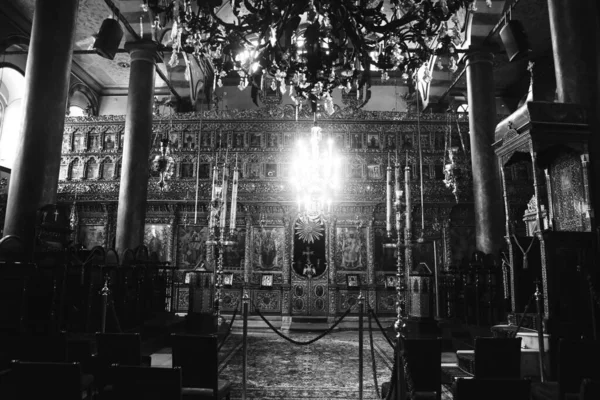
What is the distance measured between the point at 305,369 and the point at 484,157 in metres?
6.97

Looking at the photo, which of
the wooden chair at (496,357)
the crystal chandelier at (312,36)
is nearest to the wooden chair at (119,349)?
the crystal chandelier at (312,36)

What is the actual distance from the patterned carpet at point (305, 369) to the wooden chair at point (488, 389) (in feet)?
7.43

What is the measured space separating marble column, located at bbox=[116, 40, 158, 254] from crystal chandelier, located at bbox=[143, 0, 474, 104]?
673 cm

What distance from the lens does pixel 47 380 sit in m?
2.33

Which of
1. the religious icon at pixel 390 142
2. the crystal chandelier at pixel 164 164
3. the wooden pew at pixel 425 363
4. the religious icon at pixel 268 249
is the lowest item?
the wooden pew at pixel 425 363

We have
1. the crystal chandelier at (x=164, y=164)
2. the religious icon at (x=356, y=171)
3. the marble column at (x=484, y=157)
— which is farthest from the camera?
the religious icon at (x=356, y=171)

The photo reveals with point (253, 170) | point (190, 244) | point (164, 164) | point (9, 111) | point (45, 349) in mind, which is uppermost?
point (9, 111)

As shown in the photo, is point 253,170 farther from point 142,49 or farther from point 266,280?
point 142,49

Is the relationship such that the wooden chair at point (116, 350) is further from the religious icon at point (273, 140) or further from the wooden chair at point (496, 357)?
the religious icon at point (273, 140)

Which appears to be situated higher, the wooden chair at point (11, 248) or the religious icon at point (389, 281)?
the wooden chair at point (11, 248)

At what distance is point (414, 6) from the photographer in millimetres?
3762

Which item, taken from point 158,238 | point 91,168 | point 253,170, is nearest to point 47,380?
point 253,170

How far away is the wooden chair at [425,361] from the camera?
11.6 feet

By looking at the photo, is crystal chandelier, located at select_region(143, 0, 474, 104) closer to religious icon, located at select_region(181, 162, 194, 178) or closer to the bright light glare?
the bright light glare
